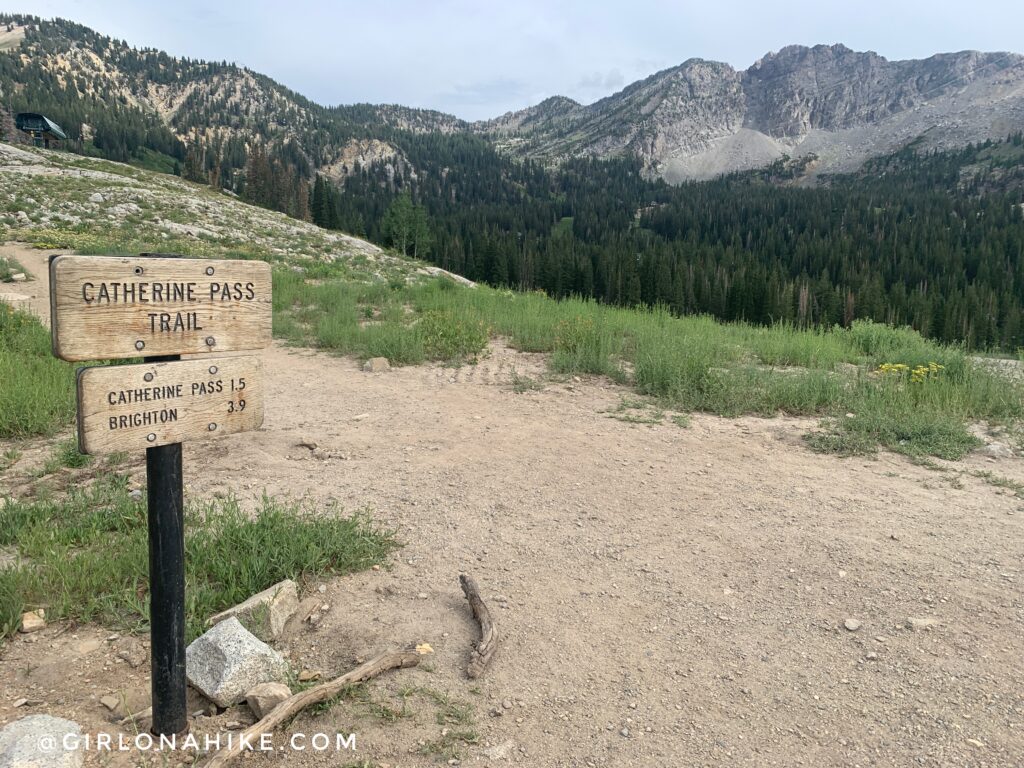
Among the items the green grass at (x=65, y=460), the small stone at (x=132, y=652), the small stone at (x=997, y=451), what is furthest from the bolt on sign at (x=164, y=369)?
the small stone at (x=997, y=451)

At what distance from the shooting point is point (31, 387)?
7.03 metres

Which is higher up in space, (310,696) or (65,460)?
(65,460)

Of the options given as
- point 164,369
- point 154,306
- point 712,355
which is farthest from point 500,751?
point 712,355

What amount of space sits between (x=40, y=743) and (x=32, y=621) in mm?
1217

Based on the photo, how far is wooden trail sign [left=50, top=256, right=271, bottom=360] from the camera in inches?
89.6

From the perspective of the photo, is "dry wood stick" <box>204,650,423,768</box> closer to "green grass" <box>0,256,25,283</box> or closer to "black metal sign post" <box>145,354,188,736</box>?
"black metal sign post" <box>145,354,188,736</box>

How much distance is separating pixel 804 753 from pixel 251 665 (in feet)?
8.28

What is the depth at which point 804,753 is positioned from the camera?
2717 mm

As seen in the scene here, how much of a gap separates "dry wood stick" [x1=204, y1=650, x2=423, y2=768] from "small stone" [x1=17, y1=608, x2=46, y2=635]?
1.50m

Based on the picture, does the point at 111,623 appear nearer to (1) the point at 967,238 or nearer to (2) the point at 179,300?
(2) the point at 179,300

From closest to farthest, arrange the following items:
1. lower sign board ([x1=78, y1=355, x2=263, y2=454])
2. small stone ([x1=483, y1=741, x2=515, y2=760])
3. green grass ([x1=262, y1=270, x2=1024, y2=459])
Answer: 1. lower sign board ([x1=78, y1=355, x2=263, y2=454])
2. small stone ([x1=483, y1=741, x2=515, y2=760])
3. green grass ([x1=262, y1=270, x2=1024, y2=459])

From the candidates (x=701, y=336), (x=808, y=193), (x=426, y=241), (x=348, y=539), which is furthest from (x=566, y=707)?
(x=808, y=193)

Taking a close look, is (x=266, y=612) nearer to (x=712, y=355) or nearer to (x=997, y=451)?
(x=997, y=451)

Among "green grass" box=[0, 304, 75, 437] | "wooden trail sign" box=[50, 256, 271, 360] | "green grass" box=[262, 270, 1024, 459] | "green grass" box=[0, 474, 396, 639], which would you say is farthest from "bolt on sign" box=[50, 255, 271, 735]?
"green grass" box=[262, 270, 1024, 459]
